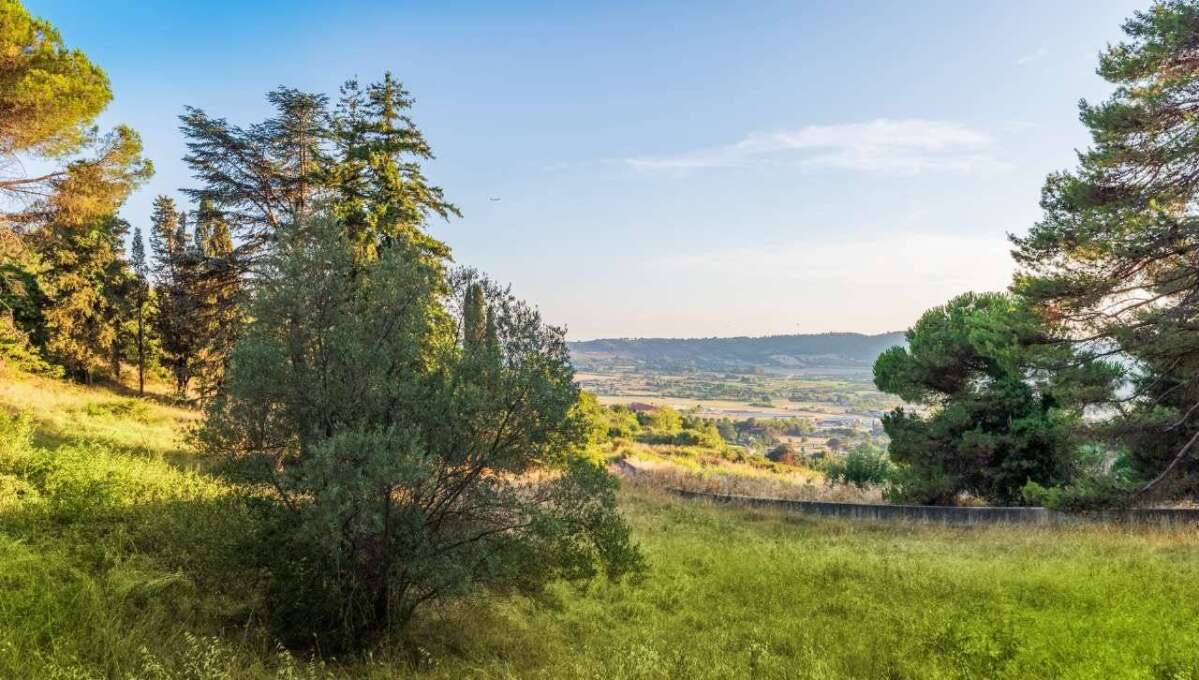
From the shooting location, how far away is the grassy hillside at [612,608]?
231 inches

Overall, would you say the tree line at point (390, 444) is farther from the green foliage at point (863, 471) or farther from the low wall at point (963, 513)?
the green foliage at point (863, 471)

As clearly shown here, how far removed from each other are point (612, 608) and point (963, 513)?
13247mm

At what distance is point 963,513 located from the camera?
17891mm

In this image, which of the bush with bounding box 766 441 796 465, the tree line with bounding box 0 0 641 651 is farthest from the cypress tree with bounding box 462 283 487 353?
the bush with bounding box 766 441 796 465

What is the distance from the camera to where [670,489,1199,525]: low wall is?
1522 centimetres

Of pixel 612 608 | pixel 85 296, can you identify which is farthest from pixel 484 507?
pixel 85 296

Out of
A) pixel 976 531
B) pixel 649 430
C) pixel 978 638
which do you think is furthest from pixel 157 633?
pixel 649 430

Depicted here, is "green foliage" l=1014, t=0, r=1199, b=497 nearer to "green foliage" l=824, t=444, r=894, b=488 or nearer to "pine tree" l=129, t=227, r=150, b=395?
"green foliage" l=824, t=444, r=894, b=488

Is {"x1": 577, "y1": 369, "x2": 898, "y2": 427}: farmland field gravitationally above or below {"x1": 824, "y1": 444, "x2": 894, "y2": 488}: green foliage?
below

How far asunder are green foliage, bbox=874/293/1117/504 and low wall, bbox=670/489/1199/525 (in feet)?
8.36

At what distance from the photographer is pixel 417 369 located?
7371mm

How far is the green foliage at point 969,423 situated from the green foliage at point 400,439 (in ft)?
53.3

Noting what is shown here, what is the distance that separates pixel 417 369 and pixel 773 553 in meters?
8.51

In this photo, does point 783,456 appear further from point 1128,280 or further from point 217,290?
point 217,290
